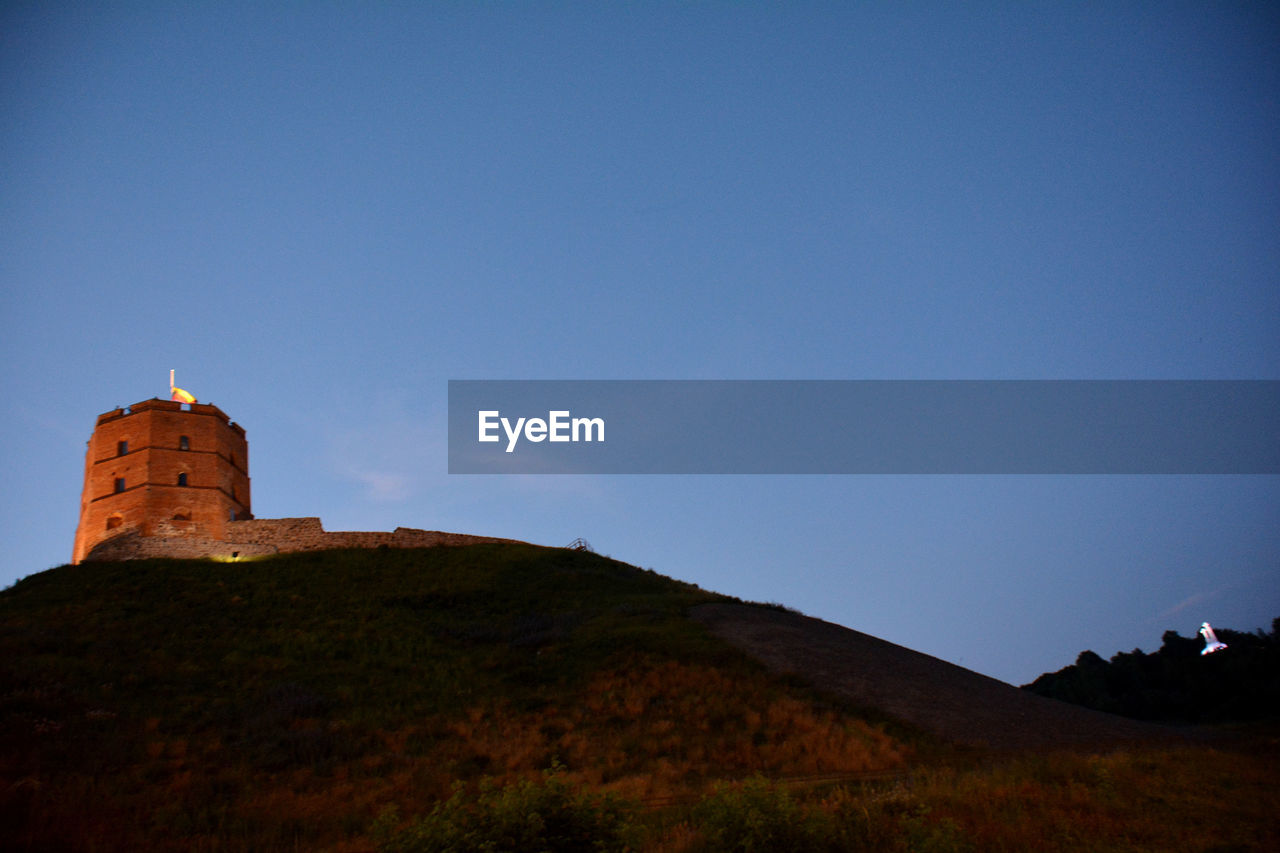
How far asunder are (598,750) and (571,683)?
5931 millimetres

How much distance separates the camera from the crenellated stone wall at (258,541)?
136 feet

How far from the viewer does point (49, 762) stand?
1580 cm

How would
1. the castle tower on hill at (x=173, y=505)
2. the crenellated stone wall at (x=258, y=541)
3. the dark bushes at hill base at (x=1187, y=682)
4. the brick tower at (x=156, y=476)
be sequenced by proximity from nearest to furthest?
the dark bushes at hill base at (x=1187, y=682), the crenellated stone wall at (x=258, y=541), the castle tower on hill at (x=173, y=505), the brick tower at (x=156, y=476)

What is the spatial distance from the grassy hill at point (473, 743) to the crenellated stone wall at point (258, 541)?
414cm

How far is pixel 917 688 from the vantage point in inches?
943

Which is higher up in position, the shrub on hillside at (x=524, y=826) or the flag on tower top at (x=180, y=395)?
the flag on tower top at (x=180, y=395)

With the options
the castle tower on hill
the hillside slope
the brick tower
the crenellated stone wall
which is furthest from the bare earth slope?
the brick tower

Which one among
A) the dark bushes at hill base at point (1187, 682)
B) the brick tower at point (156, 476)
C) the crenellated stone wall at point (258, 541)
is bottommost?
the dark bushes at hill base at point (1187, 682)

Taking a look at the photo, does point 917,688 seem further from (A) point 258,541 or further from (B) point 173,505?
(B) point 173,505

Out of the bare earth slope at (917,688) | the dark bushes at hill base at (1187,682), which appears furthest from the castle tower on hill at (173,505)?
the dark bushes at hill base at (1187,682)

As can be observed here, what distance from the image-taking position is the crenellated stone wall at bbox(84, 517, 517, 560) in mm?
41375

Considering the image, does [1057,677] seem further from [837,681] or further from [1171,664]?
[837,681]

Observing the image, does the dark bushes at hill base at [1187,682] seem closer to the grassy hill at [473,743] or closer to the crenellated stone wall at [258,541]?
the grassy hill at [473,743]

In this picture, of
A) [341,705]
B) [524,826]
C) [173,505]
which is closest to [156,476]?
[173,505]
